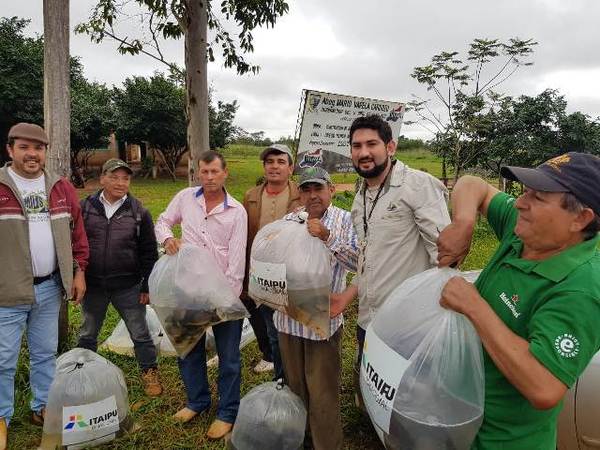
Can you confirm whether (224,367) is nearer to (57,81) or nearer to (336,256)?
(336,256)

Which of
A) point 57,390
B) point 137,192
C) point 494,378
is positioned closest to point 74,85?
point 137,192

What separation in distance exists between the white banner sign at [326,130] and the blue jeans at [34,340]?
2835 mm

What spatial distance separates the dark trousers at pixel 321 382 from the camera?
224cm

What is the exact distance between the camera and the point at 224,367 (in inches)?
105

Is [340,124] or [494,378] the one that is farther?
[340,124]

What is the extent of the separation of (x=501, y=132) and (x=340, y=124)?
6566mm

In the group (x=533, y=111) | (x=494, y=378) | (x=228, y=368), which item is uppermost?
(x=533, y=111)

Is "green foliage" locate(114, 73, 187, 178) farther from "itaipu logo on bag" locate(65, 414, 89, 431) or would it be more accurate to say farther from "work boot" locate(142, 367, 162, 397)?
"itaipu logo on bag" locate(65, 414, 89, 431)

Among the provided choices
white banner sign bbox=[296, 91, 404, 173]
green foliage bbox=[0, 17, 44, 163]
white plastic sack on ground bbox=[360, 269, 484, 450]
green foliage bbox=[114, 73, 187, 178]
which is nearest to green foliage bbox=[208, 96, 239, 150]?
green foliage bbox=[114, 73, 187, 178]

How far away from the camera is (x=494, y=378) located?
1.24 m

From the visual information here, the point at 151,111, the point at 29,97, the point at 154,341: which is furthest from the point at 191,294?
the point at 151,111

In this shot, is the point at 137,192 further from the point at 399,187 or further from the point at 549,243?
the point at 549,243

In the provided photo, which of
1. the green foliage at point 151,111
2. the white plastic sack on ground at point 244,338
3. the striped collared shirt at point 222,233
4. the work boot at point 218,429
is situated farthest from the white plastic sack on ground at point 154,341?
the green foliage at point 151,111

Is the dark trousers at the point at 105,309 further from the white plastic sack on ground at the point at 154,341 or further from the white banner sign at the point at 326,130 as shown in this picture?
the white banner sign at the point at 326,130
